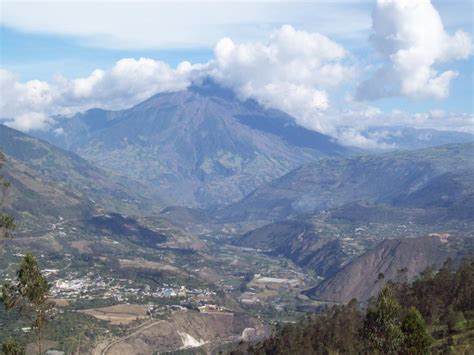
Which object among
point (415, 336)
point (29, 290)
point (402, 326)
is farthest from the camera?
point (29, 290)

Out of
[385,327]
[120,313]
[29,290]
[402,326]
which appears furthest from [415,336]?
[120,313]

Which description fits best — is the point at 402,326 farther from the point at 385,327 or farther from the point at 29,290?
the point at 29,290

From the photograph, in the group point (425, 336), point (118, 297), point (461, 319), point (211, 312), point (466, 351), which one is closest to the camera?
point (425, 336)

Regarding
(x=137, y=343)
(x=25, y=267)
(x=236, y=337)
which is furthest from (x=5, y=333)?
(x=25, y=267)

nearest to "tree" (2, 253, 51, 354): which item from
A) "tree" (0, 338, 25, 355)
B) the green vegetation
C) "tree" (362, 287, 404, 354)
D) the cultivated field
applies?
"tree" (0, 338, 25, 355)

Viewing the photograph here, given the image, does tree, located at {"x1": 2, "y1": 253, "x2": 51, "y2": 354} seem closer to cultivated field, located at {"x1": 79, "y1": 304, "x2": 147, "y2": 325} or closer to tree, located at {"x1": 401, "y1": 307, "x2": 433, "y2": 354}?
tree, located at {"x1": 401, "y1": 307, "x2": 433, "y2": 354}

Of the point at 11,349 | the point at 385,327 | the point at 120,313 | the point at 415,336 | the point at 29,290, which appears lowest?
the point at 120,313

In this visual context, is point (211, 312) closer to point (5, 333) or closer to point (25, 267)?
point (5, 333)

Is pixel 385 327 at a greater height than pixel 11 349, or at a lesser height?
greater
